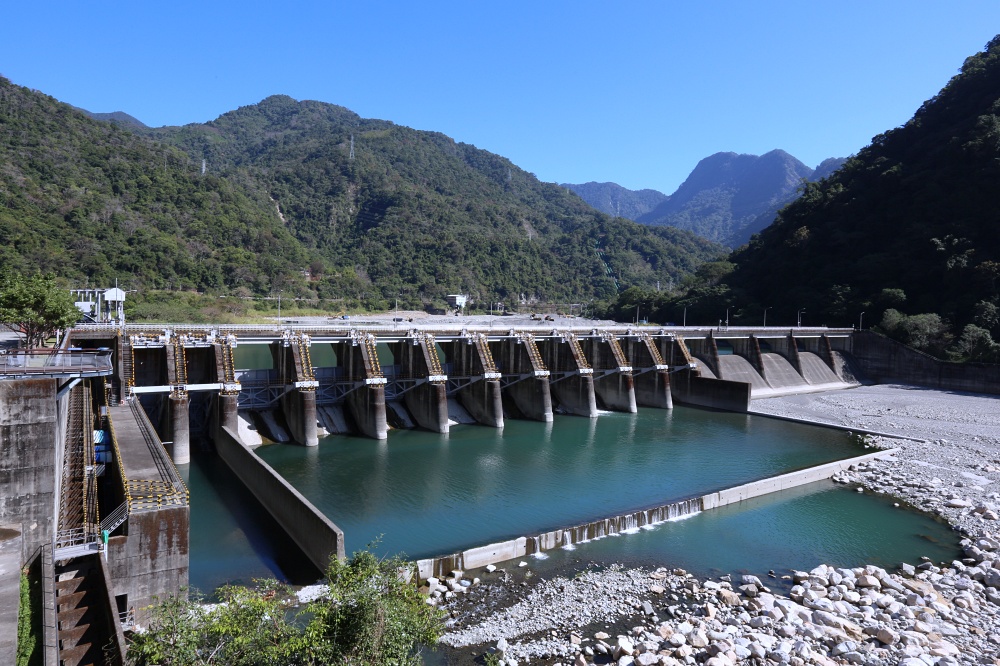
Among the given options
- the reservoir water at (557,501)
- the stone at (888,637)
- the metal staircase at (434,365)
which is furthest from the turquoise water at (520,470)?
the stone at (888,637)

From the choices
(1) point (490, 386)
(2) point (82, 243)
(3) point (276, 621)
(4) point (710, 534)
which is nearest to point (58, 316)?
(1) point (490, 386)

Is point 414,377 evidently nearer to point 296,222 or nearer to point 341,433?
point 341,433

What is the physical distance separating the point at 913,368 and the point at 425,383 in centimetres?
4039

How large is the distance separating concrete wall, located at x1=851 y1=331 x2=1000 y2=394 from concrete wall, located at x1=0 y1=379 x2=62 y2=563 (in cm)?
5326

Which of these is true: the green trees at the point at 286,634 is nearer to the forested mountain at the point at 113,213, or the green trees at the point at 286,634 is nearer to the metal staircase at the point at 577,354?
the metal staircase at the point at 577,354

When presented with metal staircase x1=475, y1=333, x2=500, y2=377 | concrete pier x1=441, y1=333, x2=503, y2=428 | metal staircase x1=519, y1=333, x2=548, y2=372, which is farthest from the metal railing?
metal staircase x1=519, y1=333, x2=548, y2=372

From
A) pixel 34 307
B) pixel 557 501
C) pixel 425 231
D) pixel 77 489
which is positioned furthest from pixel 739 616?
pixel 425 231

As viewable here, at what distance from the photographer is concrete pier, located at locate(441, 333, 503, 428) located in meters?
32.3

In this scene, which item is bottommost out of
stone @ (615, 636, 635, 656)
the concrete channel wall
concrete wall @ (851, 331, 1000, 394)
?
stone @ (615, 636, 635, 656)

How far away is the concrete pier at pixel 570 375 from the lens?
35.9 meters

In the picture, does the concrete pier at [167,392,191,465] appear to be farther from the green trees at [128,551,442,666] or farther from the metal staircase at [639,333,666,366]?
the metal staircase at [639,333,666,366]

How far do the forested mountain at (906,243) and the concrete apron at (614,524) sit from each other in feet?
105

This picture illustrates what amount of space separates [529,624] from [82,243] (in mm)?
70094

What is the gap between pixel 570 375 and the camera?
36.8 metres
